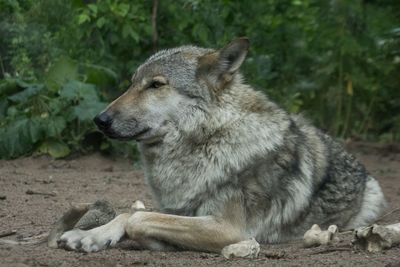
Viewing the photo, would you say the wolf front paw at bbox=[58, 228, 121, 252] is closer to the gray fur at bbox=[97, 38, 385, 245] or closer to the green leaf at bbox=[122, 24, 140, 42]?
the gray fur at bbox=[97, 38, 385, 245]

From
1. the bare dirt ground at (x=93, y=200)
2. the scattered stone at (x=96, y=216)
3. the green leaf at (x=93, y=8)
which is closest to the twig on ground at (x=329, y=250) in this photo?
the bare dirt ground at (x=93, y=200)

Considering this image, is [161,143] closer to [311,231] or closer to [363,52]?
[311,231]

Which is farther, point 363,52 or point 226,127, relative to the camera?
point 363,52

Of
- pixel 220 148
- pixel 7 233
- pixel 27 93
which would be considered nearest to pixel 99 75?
pixel 27 93

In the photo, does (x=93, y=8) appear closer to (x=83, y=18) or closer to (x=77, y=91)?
(x=83, y=18)

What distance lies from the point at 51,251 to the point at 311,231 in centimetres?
160

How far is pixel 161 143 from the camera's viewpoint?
5500 millimetres

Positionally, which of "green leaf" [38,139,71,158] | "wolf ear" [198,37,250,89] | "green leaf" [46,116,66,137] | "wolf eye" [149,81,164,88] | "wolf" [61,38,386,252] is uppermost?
"wolf ear" [198,37,250,89]

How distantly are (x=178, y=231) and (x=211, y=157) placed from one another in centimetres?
58

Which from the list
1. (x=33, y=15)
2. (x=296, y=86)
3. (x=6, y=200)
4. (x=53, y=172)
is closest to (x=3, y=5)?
(x=33, y=15)

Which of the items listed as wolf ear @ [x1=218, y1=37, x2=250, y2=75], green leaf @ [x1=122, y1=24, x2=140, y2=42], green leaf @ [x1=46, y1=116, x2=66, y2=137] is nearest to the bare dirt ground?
green leaf @ [x1=46, y1=116, x2=66, y2=137]

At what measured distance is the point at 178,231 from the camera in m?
5.08

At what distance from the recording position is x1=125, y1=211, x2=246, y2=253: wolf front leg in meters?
5.06

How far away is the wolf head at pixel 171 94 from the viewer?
17.7ft
